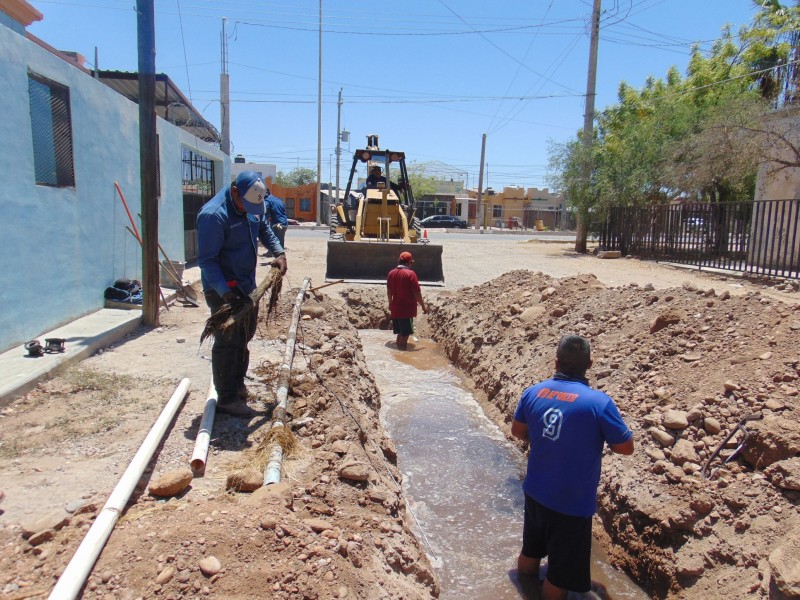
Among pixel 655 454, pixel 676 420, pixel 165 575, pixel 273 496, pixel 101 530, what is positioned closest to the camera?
pixel 165 575

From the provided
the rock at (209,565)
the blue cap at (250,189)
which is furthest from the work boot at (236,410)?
the rock at (209,565)

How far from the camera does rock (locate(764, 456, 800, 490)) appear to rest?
3.67 metres

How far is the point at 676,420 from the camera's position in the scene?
4688 mm

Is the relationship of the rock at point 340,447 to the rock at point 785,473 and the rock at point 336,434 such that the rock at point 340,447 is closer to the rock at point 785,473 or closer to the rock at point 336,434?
the rock at point 336,434

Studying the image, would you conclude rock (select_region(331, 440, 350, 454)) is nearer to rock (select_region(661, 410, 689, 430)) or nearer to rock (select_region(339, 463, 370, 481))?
rock (select_region(339, 463, 370, 481))

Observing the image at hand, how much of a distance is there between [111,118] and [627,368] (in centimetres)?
814

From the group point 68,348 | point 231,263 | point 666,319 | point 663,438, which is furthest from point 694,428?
point 68,348

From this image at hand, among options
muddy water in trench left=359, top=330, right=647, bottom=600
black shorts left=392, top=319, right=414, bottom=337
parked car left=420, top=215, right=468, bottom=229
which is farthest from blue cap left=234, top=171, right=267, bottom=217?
parked car left=420, top=215, right=468, bottom=229

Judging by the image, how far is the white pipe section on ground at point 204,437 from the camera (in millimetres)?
3609

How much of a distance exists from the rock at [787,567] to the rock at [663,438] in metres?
1.38

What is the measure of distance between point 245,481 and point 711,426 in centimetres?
344

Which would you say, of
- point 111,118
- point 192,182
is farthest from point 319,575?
point 192,182

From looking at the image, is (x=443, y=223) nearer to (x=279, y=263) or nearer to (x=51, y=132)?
(x=51, y=132)

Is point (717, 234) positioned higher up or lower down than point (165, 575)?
higher up
